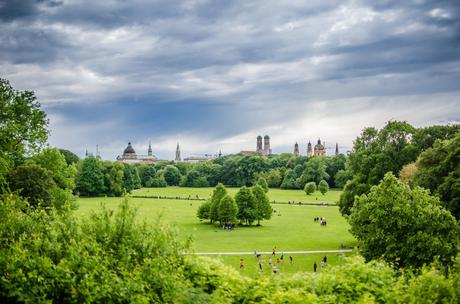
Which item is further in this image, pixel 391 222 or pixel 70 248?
pixel 391 222

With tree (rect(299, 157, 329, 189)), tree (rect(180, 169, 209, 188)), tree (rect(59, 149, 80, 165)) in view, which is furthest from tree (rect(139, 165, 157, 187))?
tree (rect(299, 157, 329, 189))

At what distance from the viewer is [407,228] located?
92.1 ft

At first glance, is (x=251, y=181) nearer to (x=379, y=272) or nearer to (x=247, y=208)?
(x=247, y=208)

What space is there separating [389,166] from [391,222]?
A: 21307 millimetres

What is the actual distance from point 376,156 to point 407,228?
69.6 ft

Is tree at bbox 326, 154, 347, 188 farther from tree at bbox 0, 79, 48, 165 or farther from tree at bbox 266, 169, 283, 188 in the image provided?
tree at bbox 0, 79, 48, 165

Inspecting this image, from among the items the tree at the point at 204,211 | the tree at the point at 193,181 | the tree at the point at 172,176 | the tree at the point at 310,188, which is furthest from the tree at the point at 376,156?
the tree at the point at 172,176

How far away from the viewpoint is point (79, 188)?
108875mm

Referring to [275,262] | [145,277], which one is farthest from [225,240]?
[145,277]

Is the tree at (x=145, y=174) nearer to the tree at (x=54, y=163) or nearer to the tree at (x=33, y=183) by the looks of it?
the tree at (x=54, y=163)

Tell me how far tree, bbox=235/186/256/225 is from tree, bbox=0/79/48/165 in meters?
33.0

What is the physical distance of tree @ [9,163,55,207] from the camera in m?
48.0

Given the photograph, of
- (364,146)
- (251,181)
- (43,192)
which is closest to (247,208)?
(364,146)

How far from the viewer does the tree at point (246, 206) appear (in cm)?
6378
